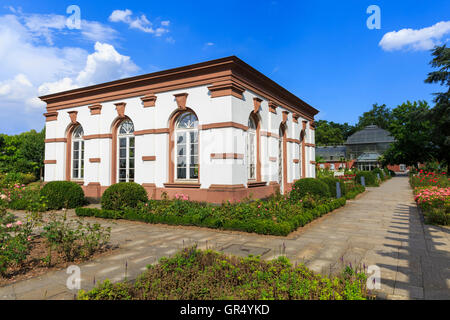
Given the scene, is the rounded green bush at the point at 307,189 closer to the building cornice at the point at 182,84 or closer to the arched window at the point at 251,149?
the arched window at the point at 251,149

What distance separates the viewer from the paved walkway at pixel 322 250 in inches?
142

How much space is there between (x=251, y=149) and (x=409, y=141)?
39015 millimetres

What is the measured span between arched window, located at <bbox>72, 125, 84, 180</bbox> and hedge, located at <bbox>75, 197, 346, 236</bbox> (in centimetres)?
515

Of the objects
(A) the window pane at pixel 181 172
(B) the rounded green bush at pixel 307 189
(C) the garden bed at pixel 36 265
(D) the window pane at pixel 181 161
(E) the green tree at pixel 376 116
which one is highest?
(E) the green tree at pixel 376 116

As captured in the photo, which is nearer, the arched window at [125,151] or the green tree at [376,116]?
the arched window at [125,151]

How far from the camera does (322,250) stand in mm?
5285

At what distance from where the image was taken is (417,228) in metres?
7.35

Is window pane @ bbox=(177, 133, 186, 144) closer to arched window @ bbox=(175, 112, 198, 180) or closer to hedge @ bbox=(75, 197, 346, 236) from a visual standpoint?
arched window @ bbox=(175, 112, 198, 180)

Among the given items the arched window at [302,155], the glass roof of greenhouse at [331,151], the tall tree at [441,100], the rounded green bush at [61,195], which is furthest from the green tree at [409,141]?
the rounded green bush at [61,195]

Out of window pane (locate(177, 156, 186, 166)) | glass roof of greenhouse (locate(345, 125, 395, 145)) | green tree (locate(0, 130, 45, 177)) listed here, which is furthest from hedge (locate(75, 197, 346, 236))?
glass roof of greenhouse (locate(345, 125, 395, 145))

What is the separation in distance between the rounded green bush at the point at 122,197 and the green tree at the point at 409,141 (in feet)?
123
